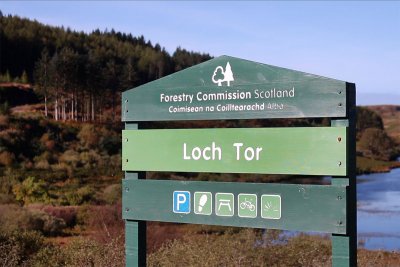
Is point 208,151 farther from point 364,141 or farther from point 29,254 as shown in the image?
point 364,141

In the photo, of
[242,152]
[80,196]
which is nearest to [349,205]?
[242,152]

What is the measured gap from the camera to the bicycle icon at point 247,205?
186 inches

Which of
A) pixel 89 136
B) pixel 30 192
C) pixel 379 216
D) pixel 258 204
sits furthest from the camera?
pixel 89 136

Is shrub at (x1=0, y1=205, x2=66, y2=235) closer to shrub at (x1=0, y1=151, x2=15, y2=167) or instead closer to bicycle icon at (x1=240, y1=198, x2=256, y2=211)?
bicycle icon at (x1=240, y1=198, x2=256, y2=211)

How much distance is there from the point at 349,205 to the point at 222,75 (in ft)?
4.42

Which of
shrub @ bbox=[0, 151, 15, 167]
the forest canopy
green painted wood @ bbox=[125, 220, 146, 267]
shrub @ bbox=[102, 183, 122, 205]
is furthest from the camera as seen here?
the forest canopy

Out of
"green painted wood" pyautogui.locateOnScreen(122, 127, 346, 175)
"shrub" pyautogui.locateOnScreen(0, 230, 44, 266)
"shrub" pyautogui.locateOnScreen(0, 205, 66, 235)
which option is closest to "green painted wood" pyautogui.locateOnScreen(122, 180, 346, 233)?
"green painted wood" pyautogui.locateOnScreen(122, 127, 346, 175)

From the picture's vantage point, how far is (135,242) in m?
5.30

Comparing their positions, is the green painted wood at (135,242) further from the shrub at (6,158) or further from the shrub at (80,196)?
the shrub at (6,158)

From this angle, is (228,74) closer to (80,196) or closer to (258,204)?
(258,204)

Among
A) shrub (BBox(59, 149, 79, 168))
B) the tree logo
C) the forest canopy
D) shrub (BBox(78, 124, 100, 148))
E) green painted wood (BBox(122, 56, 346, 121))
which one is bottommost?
shrub (BBox(59, 149, 79, 168))

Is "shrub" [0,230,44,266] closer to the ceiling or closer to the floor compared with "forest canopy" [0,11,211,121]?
closer to the floor

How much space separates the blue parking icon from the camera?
5.02m

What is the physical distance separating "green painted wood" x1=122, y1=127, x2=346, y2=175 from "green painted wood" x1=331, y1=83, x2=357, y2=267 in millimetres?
58
